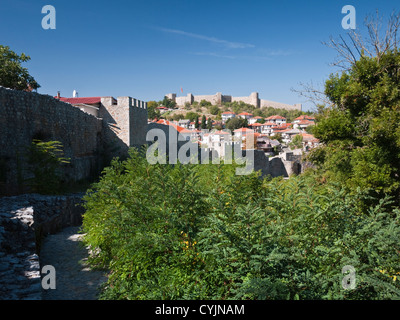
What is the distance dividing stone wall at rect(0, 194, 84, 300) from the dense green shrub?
0.93 metres

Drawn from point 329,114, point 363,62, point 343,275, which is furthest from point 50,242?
point 363,62

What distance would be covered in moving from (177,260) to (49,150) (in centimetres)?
808

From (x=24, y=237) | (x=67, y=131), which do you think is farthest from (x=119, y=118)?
(x=24, y=237)

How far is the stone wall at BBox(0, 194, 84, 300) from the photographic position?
3201mm

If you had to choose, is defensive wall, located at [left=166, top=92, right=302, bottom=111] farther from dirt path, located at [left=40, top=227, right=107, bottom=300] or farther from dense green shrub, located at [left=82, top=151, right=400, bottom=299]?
dense green shrub, located at [left=82, top=151, right=400, bottom=299]

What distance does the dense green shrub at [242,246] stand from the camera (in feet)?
8.49

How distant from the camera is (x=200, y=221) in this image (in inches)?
142

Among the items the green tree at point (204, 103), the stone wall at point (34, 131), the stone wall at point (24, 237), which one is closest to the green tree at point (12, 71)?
the stone wall at point (34, 131)

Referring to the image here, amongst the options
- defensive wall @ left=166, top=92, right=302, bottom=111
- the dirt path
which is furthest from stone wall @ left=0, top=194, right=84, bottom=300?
defensive wall @ left=166, top=92, right=302, bottom=111

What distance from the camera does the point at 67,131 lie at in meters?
12.3

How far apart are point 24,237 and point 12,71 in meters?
14.4

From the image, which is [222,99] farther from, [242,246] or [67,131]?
[242,246]
